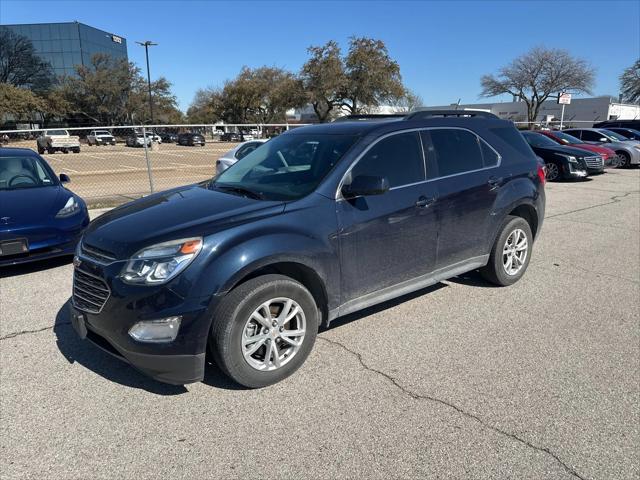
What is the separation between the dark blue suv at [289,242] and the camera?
2.88m

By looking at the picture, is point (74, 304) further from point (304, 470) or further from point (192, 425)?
point (304, 470)

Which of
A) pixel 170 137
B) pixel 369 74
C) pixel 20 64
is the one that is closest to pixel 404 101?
pixel 369 74

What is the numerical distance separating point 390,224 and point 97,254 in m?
2.17

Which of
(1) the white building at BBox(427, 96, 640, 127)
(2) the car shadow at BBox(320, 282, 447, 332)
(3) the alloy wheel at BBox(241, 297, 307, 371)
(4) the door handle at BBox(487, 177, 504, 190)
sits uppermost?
(1) the white building at BBox(427, 96, 640, 127)

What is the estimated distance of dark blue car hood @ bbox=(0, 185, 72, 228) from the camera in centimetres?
545

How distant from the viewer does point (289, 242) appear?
3170 mm

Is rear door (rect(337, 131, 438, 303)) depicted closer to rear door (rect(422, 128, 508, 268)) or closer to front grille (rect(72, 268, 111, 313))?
rear door (rect(422, 128, 508, 268))

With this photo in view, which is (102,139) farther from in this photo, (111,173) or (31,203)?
(31,203)

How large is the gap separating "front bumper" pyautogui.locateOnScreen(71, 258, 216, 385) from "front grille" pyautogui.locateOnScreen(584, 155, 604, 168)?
1533 centimetres

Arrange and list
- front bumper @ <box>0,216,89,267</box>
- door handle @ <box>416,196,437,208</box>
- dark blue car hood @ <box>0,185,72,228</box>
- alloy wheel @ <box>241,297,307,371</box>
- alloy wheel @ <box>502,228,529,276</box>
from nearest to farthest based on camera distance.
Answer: alloy wheel @ <box>241,297,307,371</box>
door handle @ <box>416,196,437,208</box>
alloy wheel @ <box>502,228,529,276</box>
front bumper @ <box>0,216,89,267</box>
dark blue car hood @ <box>0,185,72,228</box>

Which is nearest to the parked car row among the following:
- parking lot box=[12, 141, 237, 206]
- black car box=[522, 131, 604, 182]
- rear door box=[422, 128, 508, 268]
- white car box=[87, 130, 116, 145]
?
black car box=[522, 131, 604, 182]

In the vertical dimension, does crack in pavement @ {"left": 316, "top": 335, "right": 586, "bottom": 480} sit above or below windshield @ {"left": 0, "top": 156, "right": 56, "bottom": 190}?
below

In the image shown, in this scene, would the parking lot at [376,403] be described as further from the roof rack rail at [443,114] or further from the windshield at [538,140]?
the windshield at [538,140]

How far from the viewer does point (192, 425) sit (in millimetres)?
2822
